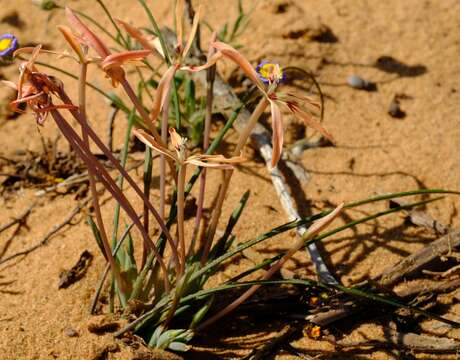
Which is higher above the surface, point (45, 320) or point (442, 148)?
point (442, 148)

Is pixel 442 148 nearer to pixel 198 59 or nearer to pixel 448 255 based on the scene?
pixel 448 255

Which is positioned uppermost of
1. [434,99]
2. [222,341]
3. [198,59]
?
[198,59]

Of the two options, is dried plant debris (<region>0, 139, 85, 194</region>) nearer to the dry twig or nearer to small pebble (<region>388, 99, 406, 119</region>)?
the dry twig

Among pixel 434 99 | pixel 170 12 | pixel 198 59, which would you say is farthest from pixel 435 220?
pixel 170 12

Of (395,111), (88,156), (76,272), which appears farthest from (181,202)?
(395,111)

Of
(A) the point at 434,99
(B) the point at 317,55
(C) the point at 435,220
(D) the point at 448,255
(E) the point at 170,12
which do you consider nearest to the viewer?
(D) the point at 448,255

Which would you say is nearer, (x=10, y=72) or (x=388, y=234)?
(x=388, y=234)

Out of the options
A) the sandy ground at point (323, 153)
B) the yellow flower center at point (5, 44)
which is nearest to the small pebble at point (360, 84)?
the sandy ground at point (323, 153)

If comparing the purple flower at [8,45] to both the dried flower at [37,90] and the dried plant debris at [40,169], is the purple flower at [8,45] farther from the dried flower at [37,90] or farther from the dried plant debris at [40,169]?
the dried flower at [37,90]
